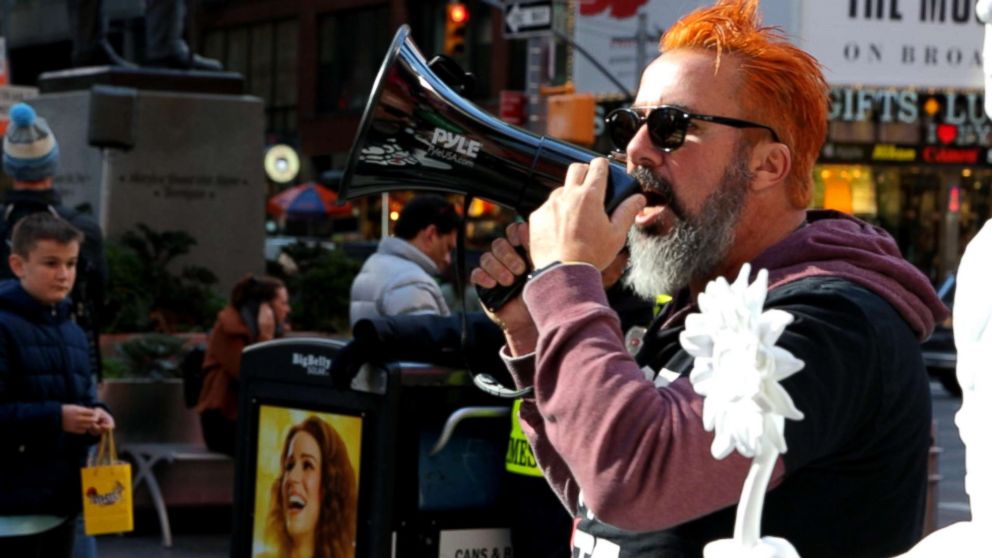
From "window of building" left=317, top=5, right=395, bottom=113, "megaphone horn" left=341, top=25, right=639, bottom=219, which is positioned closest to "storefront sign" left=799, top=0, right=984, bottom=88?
"megaphone horn" left=341, top=25, right=639, bottom=219

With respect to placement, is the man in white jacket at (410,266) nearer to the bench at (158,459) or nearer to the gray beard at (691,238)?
the bench at (158,459)

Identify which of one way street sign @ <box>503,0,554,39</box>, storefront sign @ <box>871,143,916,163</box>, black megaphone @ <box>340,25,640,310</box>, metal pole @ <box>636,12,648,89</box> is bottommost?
black megaphone @ <box>340,25,640,310</box>

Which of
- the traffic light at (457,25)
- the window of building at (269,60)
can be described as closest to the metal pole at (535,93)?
the traffic light at (457,25)

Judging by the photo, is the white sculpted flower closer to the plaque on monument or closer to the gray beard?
the gray beard

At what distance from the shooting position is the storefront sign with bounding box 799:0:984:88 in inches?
819

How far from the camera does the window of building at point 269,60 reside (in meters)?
48.8

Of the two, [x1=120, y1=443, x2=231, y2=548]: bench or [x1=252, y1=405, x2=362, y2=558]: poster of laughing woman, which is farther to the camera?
[x1=120, y1=443, x2=231, y2=548]: bench

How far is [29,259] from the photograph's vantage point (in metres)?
5.98

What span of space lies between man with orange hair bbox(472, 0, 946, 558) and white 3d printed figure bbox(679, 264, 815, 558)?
49 centimetres

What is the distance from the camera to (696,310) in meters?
2.59

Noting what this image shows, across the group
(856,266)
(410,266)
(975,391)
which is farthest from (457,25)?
(975,391)

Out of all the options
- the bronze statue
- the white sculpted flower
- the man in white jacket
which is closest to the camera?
the white sculpted flower

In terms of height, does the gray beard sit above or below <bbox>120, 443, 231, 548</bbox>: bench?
above

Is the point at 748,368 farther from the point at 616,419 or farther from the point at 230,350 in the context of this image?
the point at 230,350
